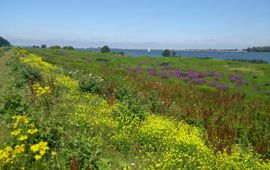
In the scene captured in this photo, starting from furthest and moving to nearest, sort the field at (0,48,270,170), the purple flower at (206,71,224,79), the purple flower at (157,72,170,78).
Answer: the purple flower at (157,72,170,78)
the purple flower at (206,71,224,79)
the field at (0,48,270,170)

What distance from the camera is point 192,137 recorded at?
35.3 ft

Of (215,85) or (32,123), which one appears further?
(215,85)

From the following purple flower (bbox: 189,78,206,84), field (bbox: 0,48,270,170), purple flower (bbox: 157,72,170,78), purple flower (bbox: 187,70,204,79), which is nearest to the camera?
field (bbox: 0,48,270,170)

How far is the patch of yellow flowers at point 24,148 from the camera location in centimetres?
700

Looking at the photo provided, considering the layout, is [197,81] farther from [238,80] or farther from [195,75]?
[238,80]

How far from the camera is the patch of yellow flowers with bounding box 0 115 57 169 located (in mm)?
7005

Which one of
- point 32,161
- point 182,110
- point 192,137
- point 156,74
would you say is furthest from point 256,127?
point 156,74

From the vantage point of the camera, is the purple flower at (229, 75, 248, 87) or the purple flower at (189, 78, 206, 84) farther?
the purple flower at (229, 75, 248, 87)

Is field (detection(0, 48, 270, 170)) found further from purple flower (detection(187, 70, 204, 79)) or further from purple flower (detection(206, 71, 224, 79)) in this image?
purple flower (detection(206, 71, 224, 79))

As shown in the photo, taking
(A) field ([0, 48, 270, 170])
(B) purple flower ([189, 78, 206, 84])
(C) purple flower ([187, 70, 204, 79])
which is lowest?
(B) purple flower ([189, 78, 206, 84])

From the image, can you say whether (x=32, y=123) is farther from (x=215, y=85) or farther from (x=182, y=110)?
(x=215, y=85)

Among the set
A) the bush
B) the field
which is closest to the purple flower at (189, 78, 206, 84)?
the field

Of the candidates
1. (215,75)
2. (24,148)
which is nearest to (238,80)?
(215,75)

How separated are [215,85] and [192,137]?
22.8 meters
